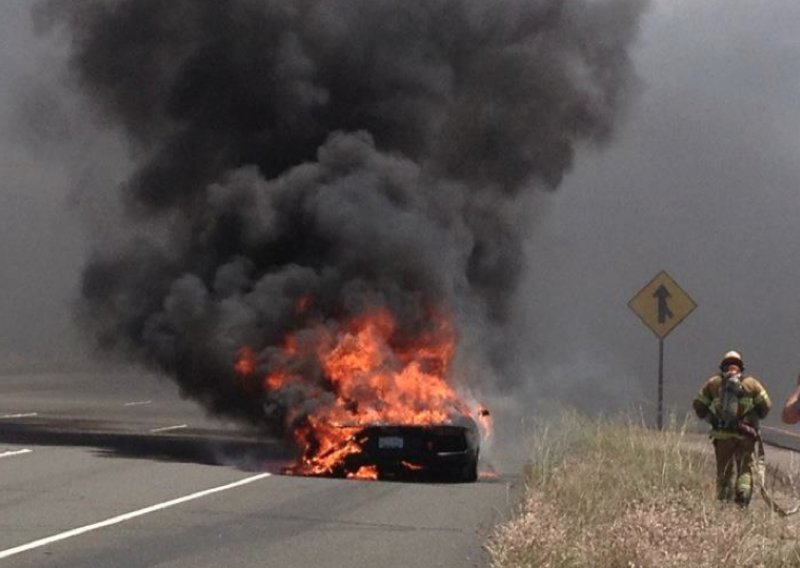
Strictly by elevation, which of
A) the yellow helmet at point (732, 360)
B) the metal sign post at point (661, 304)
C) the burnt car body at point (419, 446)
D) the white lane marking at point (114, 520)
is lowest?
the white lane marking at point (114, 520)

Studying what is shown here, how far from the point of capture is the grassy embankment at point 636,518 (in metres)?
10.9

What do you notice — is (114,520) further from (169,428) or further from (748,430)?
(169,428)

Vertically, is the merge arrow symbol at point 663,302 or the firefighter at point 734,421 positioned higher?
the merge arrow symbol at point 663,302

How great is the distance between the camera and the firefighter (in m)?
15.8

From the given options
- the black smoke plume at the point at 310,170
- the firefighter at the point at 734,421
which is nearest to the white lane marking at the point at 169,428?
the black smoke plume at the point at 310,170

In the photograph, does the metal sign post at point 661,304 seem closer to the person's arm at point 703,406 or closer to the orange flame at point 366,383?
the orange flame at point 366,383

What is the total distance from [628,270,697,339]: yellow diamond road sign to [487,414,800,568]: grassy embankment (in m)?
7.03

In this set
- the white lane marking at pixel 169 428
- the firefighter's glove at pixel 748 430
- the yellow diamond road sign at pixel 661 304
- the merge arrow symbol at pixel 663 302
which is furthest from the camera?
the white lane marking at pixel 169 428

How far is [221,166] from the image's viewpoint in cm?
3031

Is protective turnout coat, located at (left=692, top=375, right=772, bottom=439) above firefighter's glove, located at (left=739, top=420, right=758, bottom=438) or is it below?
above

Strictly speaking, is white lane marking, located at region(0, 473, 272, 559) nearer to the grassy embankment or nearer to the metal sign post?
the grassy embankment

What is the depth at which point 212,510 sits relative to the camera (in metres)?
15.9

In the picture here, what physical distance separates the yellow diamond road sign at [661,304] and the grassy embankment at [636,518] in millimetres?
7035

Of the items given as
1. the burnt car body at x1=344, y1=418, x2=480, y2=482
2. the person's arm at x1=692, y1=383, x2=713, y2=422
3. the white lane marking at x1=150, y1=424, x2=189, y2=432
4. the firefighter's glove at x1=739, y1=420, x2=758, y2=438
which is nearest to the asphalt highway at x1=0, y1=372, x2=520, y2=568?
the burnt car body at x1=344, y1=418, x2=480, y2=482
